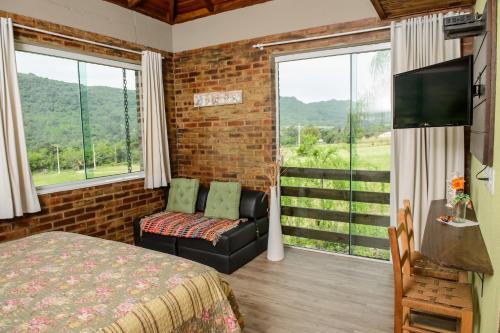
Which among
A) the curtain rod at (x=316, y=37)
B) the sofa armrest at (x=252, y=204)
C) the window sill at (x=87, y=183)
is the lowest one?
the sofa armrest at (x=252, y=204)

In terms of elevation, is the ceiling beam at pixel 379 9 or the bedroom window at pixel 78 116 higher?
the ceiling beam at pixel 379 9

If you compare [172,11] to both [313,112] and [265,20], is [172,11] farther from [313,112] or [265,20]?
[313,112]

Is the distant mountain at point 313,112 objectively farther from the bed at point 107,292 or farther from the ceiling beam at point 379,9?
the bed at point 107,292

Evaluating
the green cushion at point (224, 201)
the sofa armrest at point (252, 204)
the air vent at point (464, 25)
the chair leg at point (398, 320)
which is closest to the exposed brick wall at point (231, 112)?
the sofa armrest at point (252, 204)

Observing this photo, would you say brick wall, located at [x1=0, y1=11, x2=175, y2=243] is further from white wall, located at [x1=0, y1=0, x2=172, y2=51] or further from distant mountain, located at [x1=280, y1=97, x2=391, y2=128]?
distant mountain, located at [x1=280, y1=97, x2=391, y2=128]

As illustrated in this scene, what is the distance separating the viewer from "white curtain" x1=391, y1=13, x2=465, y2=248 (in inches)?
119

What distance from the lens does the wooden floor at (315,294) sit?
2.50 metres

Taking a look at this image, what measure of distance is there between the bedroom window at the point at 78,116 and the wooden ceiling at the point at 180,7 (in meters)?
0.75

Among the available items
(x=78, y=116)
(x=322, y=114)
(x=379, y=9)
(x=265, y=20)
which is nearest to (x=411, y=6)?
(x=379, y=9)

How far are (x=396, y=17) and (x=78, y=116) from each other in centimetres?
358

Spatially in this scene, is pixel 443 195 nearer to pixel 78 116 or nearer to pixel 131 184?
pixel 131 184

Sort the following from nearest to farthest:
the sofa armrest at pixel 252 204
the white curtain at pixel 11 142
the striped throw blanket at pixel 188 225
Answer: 1. the white curtain at pixel 11 142
2. the striped throw blanket at pixel 188 225
3. the sofa armrest at pixel 252 204

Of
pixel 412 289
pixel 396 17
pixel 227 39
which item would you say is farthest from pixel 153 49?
pixel 412 289

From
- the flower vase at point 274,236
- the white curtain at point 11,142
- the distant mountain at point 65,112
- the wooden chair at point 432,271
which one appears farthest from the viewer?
the flower vase at point 274,236
